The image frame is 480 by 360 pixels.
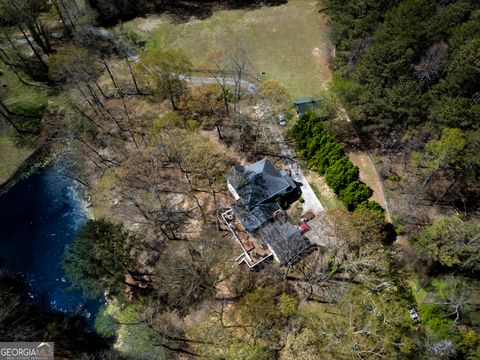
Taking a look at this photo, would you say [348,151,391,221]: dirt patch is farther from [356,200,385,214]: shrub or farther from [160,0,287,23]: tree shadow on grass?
[160,0,287,23]: tree shadow on grass

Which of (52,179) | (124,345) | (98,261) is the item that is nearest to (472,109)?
(98,261)

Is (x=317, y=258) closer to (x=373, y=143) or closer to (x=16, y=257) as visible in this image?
(x=373, y=143)

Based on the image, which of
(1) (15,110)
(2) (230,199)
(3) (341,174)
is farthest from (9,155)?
(3) (341,174)

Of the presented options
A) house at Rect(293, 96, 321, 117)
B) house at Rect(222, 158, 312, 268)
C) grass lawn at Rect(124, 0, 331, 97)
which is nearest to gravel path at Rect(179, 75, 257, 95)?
grass lawn at Rect(124, 0, 331, 97)

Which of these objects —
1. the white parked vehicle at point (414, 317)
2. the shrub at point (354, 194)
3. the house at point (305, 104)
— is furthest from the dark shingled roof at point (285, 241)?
the house at point (305, 104)

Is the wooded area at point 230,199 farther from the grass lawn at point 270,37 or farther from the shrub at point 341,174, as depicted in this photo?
the grass lawn at point 270,37
